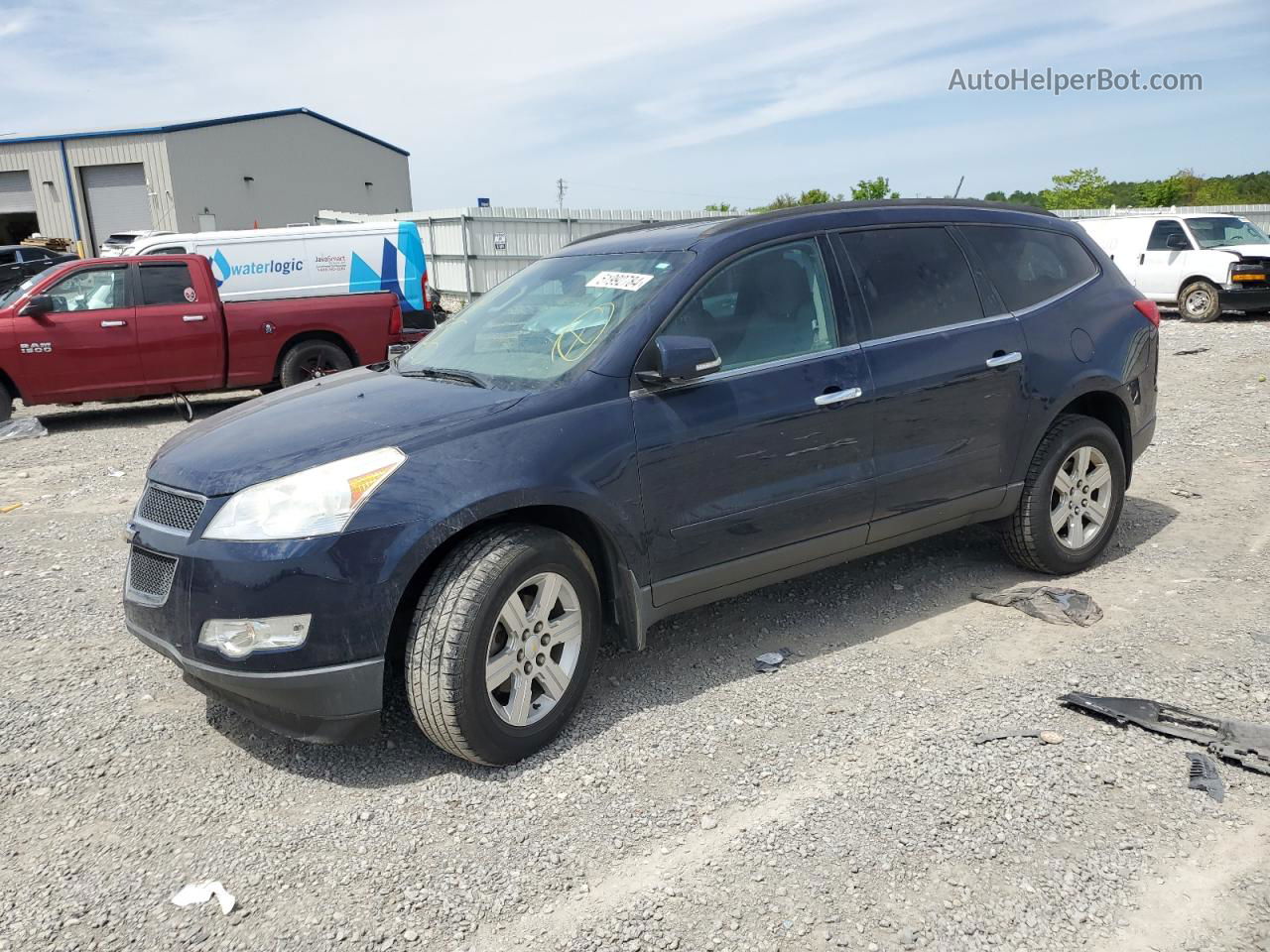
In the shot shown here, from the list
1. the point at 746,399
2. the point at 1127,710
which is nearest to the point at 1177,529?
the point at 1127,710

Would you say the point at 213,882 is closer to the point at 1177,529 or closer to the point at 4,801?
the point at 4,801

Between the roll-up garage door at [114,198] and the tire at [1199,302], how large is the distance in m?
29.0

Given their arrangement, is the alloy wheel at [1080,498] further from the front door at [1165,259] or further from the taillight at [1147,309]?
the front door at [1165,259]

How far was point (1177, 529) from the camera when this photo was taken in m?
5.92

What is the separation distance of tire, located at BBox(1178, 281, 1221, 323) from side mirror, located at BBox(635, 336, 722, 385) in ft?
52.6

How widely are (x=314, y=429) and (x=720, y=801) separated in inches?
75.2

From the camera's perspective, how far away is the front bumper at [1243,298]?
1612 cm

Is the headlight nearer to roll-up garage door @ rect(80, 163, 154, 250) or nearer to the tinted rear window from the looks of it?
the tinted rear window

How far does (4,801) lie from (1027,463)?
176 inches

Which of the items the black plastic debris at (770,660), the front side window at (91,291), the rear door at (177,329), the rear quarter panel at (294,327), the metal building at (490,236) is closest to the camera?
the black plastic debris at (770,660)

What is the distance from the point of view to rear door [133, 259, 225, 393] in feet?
35.1

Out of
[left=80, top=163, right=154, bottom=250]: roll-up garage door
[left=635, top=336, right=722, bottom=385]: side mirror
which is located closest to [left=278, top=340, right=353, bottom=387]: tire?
[left=635, top=336, right=722, bottom=385]: side mirror

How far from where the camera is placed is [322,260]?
1343 cm

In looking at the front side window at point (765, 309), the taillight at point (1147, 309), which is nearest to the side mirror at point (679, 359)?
the front side window at point (765, 309)
